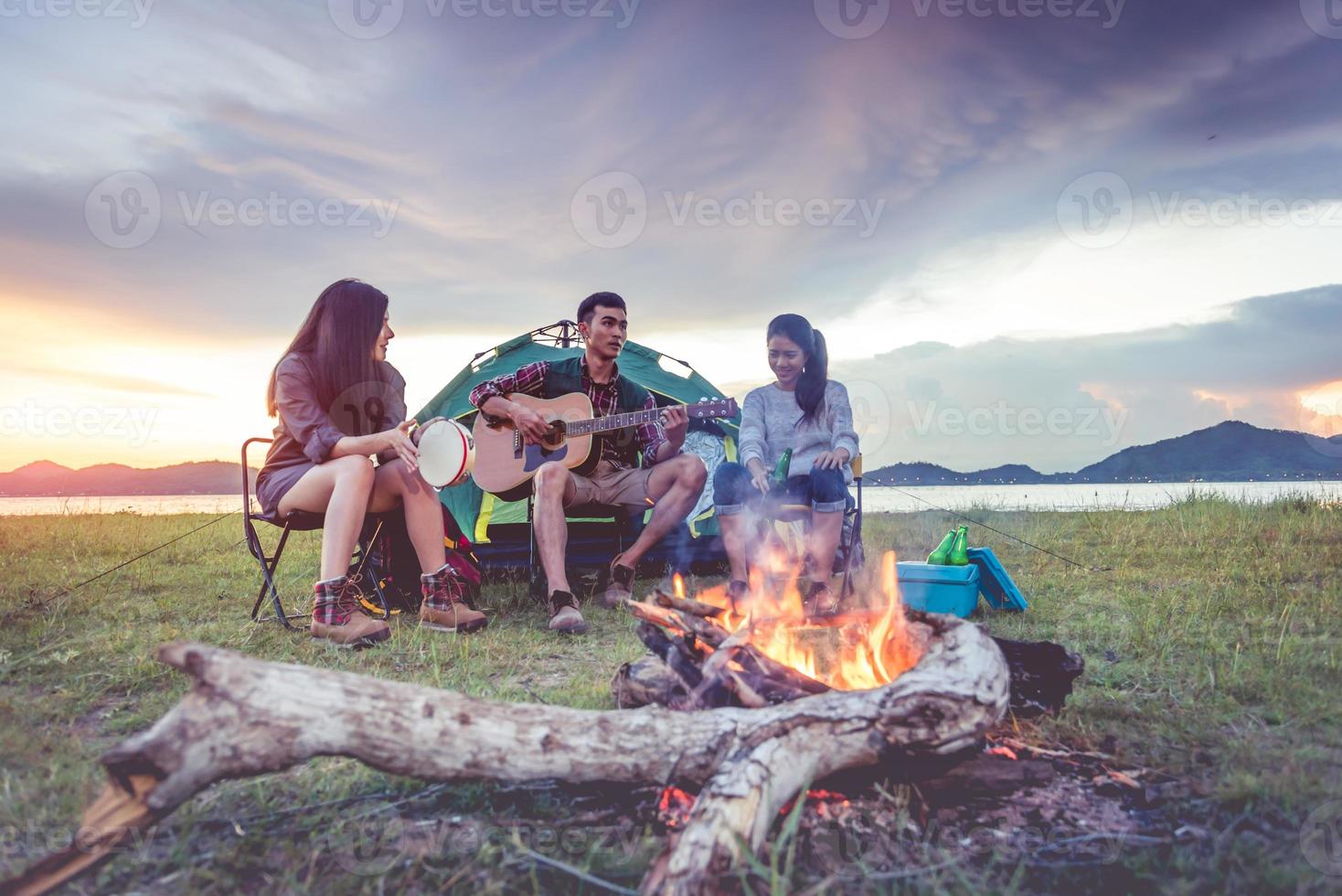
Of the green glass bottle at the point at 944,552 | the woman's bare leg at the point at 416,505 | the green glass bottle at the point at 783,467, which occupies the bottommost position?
the green glass bottle at the point at 944,552

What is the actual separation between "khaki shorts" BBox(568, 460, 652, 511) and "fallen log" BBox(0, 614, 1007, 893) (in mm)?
2893

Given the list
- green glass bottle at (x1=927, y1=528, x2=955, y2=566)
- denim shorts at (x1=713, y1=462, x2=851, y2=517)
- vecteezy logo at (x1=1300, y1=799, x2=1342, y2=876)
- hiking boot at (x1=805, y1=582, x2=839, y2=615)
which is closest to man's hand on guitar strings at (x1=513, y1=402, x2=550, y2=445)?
denim shorts at (x1=713, y1=462, x2=851, y2=517)

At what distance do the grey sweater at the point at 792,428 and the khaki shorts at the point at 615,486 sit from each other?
2.20 feet

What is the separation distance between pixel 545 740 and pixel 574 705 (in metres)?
0.94

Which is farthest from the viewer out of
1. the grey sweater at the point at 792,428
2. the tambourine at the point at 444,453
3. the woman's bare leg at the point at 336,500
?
the grey sweater at the point at 792,428

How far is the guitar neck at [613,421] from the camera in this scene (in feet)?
16.0

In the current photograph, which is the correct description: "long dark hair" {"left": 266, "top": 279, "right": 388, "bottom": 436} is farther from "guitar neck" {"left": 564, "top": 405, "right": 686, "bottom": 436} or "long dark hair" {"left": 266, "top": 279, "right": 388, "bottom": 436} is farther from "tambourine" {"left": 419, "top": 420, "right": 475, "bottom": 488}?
"guitar neck" {"left": 564, "top": 405, "right": 686, "bottom": 436}

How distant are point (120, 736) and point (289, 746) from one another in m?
1.44

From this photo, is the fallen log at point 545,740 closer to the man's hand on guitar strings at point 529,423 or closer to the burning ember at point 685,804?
the burning ember at point 685,804

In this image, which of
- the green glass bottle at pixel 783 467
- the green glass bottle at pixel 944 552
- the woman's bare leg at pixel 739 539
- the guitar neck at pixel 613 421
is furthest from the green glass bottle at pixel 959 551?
the guitar neck at pixel 613 421

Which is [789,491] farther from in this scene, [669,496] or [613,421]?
[613,421]

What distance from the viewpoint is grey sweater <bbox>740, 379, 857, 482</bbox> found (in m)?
4.73

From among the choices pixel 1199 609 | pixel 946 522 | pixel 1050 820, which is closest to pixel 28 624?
pixel 1050 820

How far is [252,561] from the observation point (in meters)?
6.68
